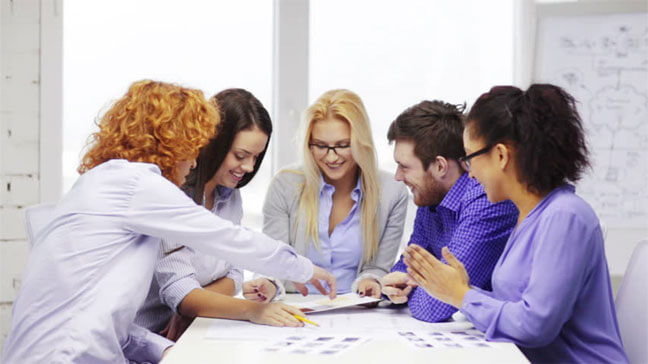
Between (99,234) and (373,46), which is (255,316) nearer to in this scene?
(99,234)

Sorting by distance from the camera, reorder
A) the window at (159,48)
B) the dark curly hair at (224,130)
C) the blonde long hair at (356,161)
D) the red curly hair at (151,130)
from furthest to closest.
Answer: the window at (159,48) < the blonde long hair at (356,161) < the dark curly hair at (224,130) < the red curly hair at (151,130)

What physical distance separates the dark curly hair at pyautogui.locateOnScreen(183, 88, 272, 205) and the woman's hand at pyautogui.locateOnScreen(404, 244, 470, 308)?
781mm

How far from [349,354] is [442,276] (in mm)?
364

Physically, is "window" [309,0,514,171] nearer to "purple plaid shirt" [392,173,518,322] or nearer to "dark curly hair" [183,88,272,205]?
"dark curly hair" [183,88,272,205]

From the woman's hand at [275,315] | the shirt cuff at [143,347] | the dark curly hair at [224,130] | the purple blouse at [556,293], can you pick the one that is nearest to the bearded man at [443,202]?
the purple blouse at [556,293]

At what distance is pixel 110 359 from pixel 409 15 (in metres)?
2.32

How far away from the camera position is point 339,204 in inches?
96.3

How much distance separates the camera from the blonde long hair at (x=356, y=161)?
2.35m

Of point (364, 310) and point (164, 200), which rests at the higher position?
point (164, 200)

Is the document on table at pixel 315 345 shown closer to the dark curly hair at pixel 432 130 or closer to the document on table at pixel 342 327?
the document on table at pixel 342 327

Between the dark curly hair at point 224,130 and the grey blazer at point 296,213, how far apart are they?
1.16 feet

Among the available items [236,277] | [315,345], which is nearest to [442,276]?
[315,345]

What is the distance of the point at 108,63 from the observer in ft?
10.2

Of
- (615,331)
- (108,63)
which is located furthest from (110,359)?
(108,63)
